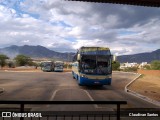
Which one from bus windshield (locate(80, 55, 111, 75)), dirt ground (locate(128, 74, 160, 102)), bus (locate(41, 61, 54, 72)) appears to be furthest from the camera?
bus (locate(41, 61, 54, 72))

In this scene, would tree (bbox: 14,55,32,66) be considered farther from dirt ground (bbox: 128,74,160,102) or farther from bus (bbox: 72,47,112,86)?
bus (bbox: 72,47,112,86)

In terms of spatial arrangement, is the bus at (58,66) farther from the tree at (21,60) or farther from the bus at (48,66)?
the tree at (21,60)

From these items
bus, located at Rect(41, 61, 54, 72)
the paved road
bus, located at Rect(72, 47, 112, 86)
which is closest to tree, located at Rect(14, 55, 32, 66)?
bus, located at Rect(41, 61, 54, 72)

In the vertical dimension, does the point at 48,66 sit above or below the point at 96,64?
below

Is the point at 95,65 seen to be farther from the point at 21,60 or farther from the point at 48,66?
the point at 21,60

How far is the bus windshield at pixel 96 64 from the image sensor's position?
1030 inches

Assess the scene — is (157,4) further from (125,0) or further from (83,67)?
(83,67)

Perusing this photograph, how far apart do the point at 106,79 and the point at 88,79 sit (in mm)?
1540

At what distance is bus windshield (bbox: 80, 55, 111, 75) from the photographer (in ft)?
85.9

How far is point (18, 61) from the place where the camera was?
14975cm

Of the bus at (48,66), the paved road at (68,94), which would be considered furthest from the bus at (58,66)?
the paved road at (68,94)

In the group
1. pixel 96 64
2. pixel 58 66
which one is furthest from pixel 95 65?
pixel 58 66

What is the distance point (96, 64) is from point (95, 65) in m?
0.15

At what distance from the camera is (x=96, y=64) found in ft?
86.4
